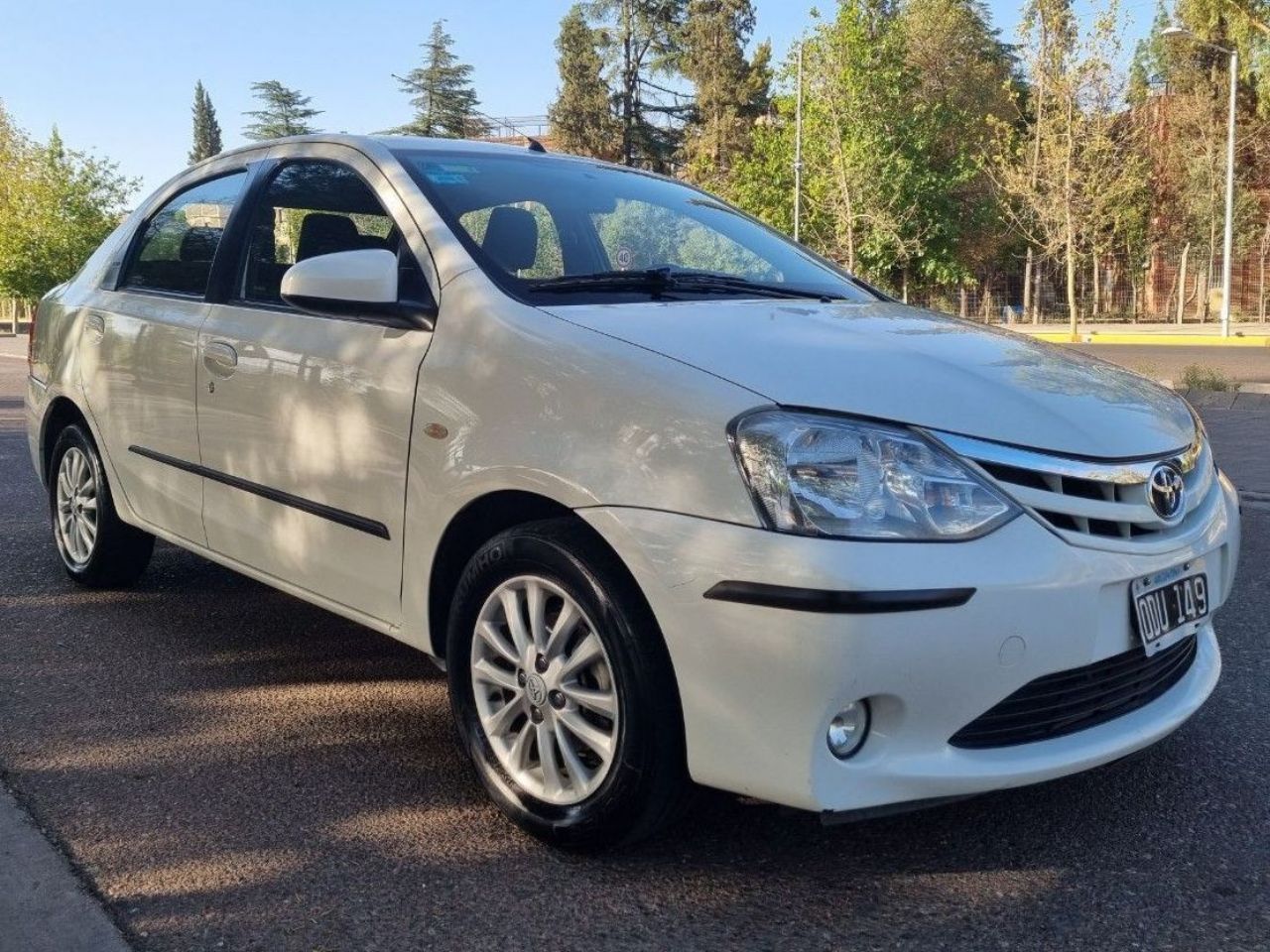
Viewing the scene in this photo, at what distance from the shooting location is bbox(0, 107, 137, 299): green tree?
41.9 meters

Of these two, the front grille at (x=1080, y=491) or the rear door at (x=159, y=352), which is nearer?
the front grille at (x=1080, y=491)

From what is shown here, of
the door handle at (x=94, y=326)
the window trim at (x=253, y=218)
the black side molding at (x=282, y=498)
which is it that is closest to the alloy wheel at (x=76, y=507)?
the door handle at (x=94, y=326)

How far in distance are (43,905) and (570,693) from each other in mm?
1119

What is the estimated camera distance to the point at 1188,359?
19.9 metres

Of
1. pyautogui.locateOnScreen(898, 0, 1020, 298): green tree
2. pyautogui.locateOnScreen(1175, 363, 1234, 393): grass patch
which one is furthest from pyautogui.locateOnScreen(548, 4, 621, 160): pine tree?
pyautogui.locateOnScreen(1175, 363, 1234, 393): grass patch

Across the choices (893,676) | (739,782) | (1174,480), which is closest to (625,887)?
(739,782)

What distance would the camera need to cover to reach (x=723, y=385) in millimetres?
2498

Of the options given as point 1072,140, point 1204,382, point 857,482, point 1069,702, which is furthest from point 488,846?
point 1072,140

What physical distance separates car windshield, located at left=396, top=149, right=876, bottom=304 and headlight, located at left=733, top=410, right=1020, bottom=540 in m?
0.86

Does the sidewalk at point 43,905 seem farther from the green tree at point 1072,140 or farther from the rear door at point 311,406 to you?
the green tree at point 1072,140

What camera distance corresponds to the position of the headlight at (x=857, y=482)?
234cm

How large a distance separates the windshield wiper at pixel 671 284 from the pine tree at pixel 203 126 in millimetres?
100834

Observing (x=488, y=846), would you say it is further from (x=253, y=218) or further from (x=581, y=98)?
(x=581, y=98)

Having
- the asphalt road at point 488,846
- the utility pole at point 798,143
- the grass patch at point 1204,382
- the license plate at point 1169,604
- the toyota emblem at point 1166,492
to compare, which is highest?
the utility pole at point 798,143
